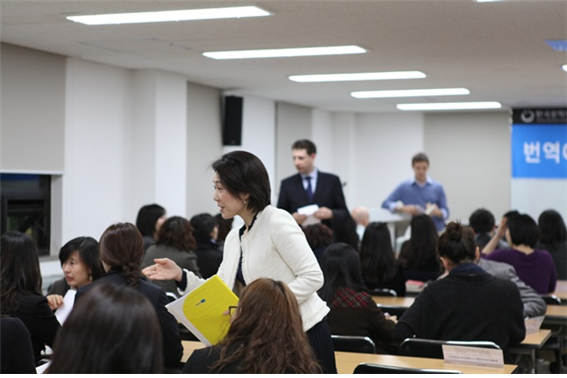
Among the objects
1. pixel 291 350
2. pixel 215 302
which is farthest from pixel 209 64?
pixel 291 350

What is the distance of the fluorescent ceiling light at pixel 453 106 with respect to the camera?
1228 centimetres

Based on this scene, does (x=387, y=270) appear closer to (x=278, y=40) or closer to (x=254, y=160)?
(x=278, y=40)

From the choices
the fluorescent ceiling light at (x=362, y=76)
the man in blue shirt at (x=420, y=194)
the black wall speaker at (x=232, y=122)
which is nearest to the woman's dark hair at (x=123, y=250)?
the fluorescent ceiling light at (x=362, y=76)

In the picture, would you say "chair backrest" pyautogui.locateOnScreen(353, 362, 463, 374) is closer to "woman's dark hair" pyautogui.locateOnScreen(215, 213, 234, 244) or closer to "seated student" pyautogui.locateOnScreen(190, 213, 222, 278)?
"seated student" pyautogui.locateOnScreen(190, 213, 222, 278)

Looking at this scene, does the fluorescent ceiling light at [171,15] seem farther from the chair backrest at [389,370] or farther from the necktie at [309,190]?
the chair backrest at [389,370]

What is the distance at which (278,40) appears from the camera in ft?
22.1

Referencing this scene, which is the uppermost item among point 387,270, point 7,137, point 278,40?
point 278,40

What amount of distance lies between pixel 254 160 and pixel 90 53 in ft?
16.2

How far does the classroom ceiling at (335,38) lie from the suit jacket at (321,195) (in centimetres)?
119

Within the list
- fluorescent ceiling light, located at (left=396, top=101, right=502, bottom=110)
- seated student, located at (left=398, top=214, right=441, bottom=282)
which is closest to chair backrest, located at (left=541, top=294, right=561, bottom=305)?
seated student, located at (left=398, top=214, right=441, bottom=282)

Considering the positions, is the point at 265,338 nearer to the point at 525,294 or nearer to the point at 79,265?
the point at 79,265

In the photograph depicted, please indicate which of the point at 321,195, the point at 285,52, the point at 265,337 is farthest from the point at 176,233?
the point at 265,337

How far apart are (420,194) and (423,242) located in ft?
11.4

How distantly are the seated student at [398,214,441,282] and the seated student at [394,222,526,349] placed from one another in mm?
2074
